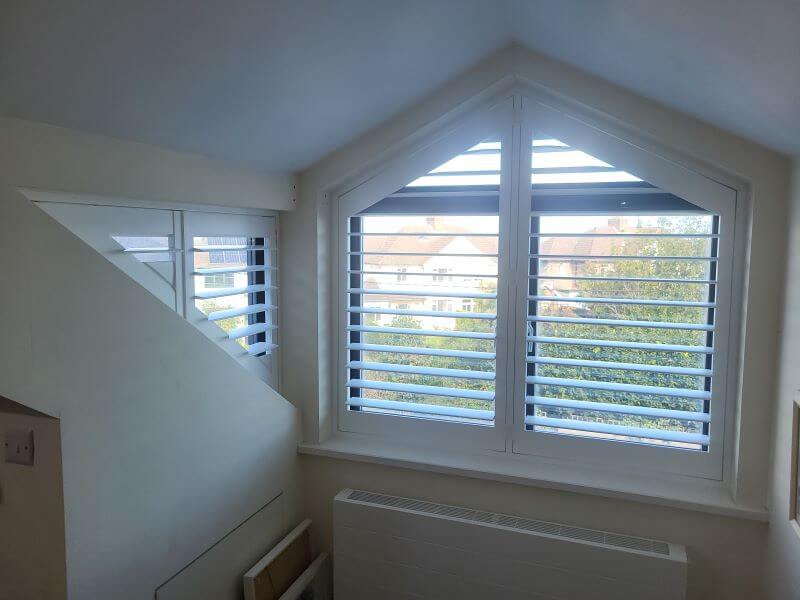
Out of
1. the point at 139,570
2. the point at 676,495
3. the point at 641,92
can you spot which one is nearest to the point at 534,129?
the point at 641,92

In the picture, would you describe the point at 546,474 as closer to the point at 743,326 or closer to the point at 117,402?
the point at 743,326

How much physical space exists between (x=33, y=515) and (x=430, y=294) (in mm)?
1450

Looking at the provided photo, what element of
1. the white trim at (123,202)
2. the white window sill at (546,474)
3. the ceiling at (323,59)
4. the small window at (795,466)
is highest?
the ceiling at (323,59)

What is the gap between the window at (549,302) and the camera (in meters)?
2.08

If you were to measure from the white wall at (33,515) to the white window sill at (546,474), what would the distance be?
1.09m

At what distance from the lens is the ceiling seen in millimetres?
1185

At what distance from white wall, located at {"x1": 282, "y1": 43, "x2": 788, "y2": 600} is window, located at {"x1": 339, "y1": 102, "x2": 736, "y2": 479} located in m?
0.10

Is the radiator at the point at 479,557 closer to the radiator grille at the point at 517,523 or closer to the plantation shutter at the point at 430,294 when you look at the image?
the radiator grille at the point at 517,523

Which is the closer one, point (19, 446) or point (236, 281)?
point (19, 446)

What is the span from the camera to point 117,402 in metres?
1.59

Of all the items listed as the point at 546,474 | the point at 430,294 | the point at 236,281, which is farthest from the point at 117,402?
the point at 546,474

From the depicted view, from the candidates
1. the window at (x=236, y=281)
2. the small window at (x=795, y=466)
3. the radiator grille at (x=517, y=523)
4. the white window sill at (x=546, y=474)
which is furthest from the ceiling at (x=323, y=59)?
the radiator grille at (x=517, y=523)

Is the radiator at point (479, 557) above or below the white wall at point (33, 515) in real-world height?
below

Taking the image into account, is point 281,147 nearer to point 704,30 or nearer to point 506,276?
point 506,276
